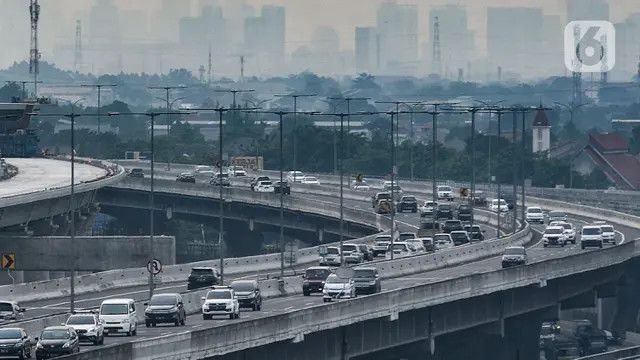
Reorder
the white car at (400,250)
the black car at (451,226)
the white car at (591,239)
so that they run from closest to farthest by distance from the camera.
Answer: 1. the white car at (400,250)
2. the white car at (591,239)
3. the black car at (451,226)

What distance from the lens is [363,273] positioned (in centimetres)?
10419

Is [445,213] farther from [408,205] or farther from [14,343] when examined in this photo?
[14,343]

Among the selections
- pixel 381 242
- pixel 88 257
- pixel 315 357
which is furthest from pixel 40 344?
pixel 381 242

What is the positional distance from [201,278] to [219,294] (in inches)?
768

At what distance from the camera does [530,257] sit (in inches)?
5453

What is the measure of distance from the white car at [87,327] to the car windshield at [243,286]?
1693 cm

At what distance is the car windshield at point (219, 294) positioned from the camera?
89438 mm

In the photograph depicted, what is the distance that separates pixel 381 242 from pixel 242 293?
153 ft

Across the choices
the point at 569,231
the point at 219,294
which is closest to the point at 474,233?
the point at 569,231

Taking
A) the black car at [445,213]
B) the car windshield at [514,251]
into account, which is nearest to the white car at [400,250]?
the car windshield at [514,251]

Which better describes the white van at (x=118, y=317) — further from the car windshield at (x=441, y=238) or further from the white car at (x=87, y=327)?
the car windshield at (x=441, y=238)

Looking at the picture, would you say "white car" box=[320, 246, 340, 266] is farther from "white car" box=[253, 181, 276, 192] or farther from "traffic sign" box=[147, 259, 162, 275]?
"white car" box=[253, 181, 276, 192]

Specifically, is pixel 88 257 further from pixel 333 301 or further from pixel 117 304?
pixel 117 304

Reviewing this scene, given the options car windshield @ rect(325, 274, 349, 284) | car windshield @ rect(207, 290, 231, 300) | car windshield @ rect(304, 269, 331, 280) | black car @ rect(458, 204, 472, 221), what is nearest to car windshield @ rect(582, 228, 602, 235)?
black car @ rect(458, 204, 472, 221)
